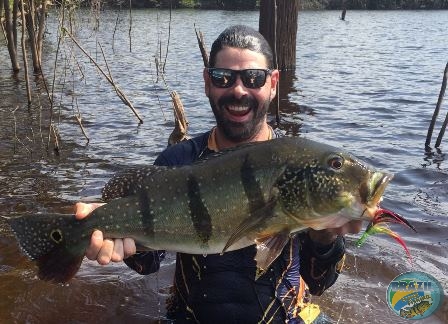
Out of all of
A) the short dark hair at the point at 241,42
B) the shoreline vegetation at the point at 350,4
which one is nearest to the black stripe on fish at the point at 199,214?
the short dark hair at the point at 241,42

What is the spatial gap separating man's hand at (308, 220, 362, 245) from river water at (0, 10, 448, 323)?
186cm

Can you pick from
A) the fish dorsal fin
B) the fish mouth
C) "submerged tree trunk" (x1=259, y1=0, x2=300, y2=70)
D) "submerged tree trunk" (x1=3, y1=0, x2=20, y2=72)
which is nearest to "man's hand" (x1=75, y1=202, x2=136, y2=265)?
the fish dorsal fin

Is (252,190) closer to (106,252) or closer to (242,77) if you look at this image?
(106,252)

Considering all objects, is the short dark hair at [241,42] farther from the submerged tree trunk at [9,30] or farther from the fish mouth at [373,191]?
the submerged tree trunk at [9,30]

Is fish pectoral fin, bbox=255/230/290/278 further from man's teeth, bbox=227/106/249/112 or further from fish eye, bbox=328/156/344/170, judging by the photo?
man's teeth, bbox=227/106/249/112

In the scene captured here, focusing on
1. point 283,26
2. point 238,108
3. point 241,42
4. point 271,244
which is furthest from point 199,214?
point 283,26

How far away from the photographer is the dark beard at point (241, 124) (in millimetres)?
3926

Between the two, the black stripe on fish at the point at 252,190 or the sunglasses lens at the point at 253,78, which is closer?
the black stripe on fish at the point at 252,190

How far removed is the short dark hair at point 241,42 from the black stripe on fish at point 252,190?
49.2 inches

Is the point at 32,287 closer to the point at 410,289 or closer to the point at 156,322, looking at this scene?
the point at 156,322

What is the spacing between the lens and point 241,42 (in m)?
3.96

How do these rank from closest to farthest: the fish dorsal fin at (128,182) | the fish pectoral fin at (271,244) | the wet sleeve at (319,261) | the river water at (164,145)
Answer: the fish pectoral fin at (271,244)
the fish dorsal fin at (128,182)
the wet sleeve at (319,261)
the river water at (164,145)

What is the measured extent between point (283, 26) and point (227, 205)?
14.6 meters

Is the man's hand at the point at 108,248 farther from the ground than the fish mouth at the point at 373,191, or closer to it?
closer to it
